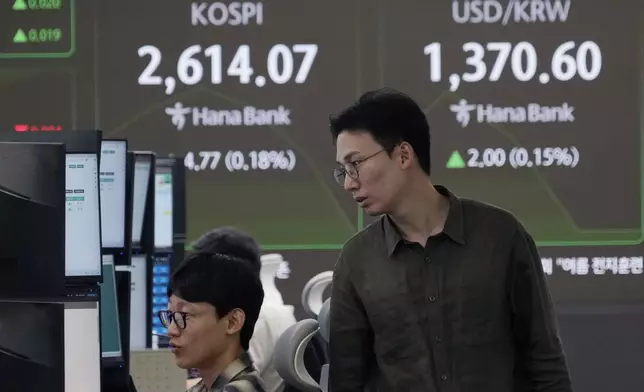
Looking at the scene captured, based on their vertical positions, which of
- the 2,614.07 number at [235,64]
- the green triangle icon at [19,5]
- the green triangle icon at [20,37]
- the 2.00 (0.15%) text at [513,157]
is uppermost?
the green triangle icon at [19,5]

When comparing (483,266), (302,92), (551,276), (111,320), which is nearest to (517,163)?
(551,276)

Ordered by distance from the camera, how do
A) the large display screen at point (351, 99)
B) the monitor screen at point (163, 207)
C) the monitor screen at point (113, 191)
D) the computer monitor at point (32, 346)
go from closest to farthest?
the computer monitor at point (32, 346) < the monitor screen at point (113, 191) < the monitor screen at point (163, 207) < the large display screen at point (351, 99)

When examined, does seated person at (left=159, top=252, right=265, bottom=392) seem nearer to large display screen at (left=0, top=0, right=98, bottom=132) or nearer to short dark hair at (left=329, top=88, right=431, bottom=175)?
short dark hair at (left=329, top=88, right=431, bottom=175)

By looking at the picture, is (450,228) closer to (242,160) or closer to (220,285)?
(220,285)

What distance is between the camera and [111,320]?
311 centimetres

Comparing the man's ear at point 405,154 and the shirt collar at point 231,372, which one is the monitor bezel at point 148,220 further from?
the man's ear at point 405,154

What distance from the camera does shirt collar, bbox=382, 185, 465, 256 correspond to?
85.2 inches

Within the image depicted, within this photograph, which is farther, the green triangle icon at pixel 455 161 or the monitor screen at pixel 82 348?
the green triangle icon at pixel 455 161

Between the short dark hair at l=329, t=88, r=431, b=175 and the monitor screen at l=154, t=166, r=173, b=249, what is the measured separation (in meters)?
2.06

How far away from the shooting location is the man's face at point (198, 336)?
217 centimetres

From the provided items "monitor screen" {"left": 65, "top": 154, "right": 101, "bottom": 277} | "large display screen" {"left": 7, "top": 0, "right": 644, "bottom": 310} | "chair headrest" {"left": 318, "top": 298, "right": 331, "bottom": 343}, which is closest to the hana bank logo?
"large display screen" {"left": 7, "top": 0, "right": 644, "bottom": 310}

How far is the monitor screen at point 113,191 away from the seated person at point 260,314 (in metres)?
0.59

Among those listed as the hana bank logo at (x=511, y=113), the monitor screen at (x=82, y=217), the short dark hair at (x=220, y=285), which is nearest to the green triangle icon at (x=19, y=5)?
the hana bank logo at (x=511, y=113)

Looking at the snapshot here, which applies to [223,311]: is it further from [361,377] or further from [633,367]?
[633,367]
